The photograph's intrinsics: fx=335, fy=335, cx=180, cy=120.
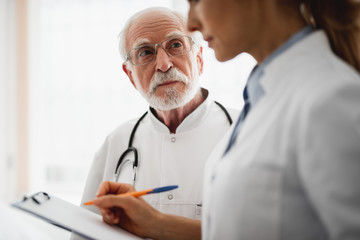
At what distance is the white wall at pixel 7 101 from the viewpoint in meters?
2.89

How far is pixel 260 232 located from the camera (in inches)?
20.7

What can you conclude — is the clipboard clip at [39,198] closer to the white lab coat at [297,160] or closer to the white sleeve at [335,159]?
the white lab coat at [297,160]

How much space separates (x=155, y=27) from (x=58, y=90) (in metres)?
1.93

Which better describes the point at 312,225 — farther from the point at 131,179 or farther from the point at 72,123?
the point at 72,123

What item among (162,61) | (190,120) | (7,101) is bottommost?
(7,101)

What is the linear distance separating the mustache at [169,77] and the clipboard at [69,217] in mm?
507

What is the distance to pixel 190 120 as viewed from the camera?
1.21m

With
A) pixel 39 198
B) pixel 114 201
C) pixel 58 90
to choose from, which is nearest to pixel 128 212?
pixel 114 201

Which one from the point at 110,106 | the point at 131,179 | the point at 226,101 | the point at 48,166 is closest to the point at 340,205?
the point at 131,179

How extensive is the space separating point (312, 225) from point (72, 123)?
8.52 feet

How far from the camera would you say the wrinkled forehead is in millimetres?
1180

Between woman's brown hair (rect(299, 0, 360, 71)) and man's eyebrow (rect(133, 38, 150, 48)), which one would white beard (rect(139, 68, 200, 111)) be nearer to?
man's eyebrow (rect(133, 38, 150, 48))

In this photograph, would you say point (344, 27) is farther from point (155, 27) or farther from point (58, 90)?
point (58, 90)

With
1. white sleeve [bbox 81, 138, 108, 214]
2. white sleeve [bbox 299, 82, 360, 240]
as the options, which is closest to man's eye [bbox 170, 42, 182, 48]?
white sleeve [bbox 81, 138, 108, 214]
